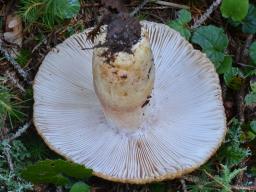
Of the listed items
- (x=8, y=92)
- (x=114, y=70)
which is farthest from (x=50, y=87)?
(x=114, y=70)

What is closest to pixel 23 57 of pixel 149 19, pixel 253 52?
pixel 149 19

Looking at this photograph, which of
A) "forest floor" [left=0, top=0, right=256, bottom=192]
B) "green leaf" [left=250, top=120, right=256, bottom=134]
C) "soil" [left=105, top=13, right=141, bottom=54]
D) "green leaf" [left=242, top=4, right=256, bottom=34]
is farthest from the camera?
"green leaf" [left=242, top=4, right=256, bottom=34]

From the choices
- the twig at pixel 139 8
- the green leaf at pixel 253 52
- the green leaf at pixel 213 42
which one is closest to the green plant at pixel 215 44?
the green leaf at pixel 213 42

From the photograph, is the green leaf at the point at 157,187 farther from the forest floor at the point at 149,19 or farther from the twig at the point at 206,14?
the twig at the point at 206,14

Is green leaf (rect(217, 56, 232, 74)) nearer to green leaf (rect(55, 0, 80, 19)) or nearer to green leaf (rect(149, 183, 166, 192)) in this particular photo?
green leaf (rect(149, 183, 166, 192))

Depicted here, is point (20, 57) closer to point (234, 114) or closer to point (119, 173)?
point (119, 173)

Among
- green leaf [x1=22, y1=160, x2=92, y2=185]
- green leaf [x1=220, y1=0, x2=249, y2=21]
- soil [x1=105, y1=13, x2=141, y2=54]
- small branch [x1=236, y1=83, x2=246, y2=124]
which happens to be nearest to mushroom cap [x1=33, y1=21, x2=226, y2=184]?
green leaf [x1=22, y1=160, x2=92, y2=185]

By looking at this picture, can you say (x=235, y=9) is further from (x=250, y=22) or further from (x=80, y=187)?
(x=80, y=187)
